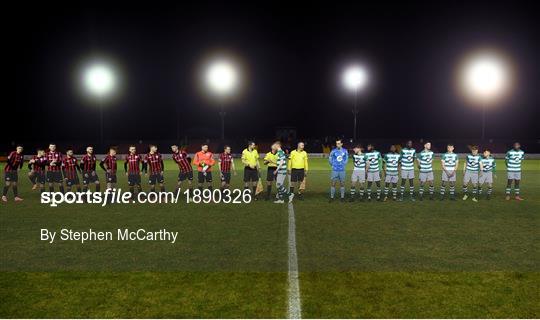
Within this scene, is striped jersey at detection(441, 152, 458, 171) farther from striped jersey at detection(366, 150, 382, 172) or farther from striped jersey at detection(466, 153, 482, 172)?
striped jersey at detection(366, 150, 382, 172)

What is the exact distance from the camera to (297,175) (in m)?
15.9

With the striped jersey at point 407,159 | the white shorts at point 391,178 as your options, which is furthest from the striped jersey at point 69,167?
the striped jersey at point 407,159

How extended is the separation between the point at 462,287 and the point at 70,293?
560 centimetres

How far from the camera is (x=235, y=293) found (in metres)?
6.48

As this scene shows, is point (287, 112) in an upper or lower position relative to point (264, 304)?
upper

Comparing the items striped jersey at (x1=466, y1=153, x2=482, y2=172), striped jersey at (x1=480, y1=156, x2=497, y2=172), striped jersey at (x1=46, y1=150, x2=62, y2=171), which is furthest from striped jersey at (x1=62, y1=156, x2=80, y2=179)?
striped jersey at (x1=480, y1=156, x2=497, y2=172)

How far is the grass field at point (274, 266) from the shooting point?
19.6 feet

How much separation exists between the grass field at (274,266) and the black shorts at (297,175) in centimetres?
272

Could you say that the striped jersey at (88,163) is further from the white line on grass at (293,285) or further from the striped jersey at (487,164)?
the striped jersey at (487,164)

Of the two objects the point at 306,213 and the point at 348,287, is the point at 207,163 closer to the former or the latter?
the point at 306,213

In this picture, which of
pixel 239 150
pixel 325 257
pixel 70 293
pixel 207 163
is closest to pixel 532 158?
pixel 239 150

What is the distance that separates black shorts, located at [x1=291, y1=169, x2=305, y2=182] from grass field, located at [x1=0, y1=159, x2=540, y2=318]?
8.92ft

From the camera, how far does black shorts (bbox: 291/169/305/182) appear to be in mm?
15805

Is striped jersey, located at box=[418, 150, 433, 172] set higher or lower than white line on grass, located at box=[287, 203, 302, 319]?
higher
